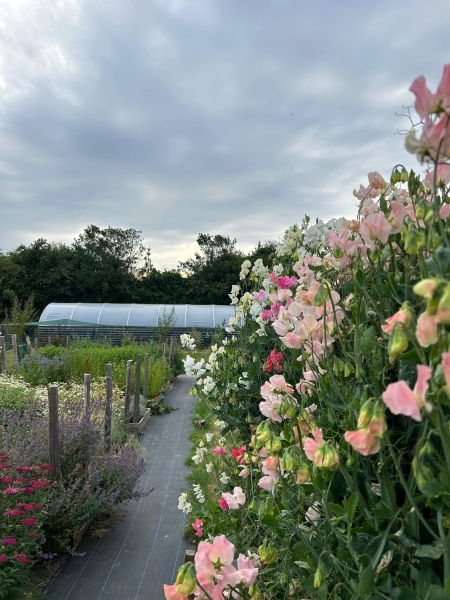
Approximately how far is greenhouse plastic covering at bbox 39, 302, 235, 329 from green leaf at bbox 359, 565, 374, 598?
14.3 metres

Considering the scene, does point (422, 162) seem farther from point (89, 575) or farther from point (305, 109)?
point (89, 575)

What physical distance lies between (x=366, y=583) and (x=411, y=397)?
29cm

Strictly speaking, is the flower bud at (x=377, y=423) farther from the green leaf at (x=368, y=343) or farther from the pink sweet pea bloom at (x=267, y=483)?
the pink sweet pea bloom at (x=267, y=483)

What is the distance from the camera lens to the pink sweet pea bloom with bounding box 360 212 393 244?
68cm

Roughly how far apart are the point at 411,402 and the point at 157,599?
97.9 inches

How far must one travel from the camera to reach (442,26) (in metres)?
0.80

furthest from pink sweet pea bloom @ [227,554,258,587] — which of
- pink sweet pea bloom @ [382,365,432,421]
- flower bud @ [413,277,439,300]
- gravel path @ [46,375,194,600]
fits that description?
gravel path @ [46,375,194,600]

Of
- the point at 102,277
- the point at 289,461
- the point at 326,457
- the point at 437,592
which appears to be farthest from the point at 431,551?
the point at 102,277

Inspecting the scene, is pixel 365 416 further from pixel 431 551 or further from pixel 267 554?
pixel 267 554

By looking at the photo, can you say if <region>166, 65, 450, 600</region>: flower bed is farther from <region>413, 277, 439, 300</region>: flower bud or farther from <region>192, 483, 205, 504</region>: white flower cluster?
<region>192, 483, 205, 504</region>: white flower cluster

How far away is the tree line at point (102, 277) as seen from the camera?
66.6 feet

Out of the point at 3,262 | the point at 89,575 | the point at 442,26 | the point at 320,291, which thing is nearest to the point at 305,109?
the point at 442,26

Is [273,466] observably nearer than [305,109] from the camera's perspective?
Yes

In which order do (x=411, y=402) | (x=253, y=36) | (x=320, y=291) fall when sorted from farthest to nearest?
(x=253, y=36) < (x=320, y=291) < (x=411, y=402)
